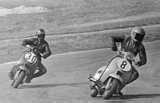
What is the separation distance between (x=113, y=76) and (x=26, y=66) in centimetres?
150

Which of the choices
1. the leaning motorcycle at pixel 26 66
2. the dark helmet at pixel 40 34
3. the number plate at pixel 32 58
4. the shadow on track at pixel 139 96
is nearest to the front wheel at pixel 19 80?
the leaning motorcycle at pixel 26 66

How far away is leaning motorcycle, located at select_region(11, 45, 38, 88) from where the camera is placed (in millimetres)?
6551

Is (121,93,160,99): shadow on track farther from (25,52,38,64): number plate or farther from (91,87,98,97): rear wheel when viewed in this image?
(25,52,38,64): number plate

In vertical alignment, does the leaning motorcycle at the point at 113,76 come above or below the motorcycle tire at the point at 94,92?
above

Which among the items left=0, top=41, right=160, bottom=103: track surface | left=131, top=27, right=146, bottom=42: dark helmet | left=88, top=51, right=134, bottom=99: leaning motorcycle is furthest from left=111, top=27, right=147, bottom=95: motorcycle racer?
left=0, top=41, right=160, bottom=103: track surface

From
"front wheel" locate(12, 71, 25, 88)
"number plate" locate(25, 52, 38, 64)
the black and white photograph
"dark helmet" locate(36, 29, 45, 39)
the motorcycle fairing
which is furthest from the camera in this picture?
"dark helmet" locate(36, 29, 45, 39)

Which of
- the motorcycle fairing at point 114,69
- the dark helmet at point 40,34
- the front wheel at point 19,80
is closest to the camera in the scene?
the motorcycle fairing at point 114,69

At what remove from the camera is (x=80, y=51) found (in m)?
7.10

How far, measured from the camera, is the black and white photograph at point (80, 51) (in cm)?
613

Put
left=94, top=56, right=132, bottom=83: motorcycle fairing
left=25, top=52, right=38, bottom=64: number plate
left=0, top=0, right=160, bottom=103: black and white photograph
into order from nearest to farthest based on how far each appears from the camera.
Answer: left=94, top=56, right=132, bottom=83: motorcycle fairing, left=0, top=0, right=160, bottom=103: black and white photograph, left=25, top=52, right=38, bottom=64: number plate

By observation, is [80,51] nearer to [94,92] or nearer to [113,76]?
[94,92]

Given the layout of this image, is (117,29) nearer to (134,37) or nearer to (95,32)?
(95,32)

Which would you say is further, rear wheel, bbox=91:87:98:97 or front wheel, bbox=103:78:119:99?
rear wheel, bbox=91:87:98:97

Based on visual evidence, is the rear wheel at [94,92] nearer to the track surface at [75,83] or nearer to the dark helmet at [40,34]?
the track surface at [75,83]
